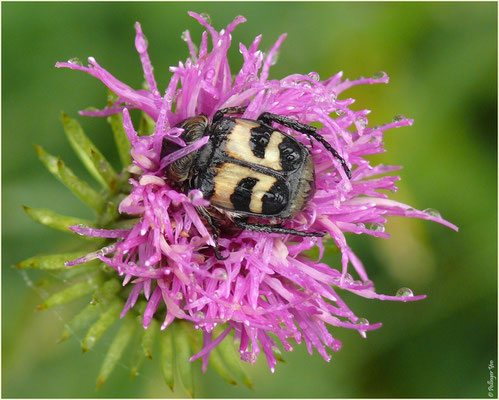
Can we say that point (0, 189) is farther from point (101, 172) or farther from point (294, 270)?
point (294, 270)

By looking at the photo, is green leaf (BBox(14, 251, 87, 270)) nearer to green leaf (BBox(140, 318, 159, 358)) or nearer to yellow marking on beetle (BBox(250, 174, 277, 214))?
green leaf (BBox(140, 318, 159, 358))

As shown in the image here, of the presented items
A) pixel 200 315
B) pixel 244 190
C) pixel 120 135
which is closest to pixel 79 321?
pixel 200 315

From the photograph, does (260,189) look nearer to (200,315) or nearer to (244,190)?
(244,190)

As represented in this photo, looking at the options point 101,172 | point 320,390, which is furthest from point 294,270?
point 320,390

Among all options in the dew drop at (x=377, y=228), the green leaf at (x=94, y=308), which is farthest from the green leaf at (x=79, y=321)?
the dew drop at (x=377, y=228)

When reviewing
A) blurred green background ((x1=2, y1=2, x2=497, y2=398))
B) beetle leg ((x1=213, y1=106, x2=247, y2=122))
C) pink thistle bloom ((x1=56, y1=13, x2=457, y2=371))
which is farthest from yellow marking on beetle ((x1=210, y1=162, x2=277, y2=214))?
blurred green background ((x1=2, y1=2, x2=497, y2=398))

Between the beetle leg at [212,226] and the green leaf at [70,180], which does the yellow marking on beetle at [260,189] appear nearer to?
the beetle leg at [212,226]
